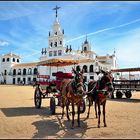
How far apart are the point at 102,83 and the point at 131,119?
269cm

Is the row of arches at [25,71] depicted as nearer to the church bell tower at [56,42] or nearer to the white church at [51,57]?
the white church at [51,57]

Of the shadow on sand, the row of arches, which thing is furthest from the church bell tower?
the shadow on sand

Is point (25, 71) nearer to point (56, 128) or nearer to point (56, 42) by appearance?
point (56, 42)

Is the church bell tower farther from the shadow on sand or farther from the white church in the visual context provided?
the shadow on sand

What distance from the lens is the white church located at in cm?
6750

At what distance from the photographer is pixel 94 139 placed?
7.13m

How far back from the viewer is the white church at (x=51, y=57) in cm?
6750

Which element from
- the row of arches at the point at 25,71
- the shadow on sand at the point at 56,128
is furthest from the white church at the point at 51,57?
the shadow on sand at the point at 56,128

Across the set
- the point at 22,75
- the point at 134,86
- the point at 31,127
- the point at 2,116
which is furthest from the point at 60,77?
the point at 22,75

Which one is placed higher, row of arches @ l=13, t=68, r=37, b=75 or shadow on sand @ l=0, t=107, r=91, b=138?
row of arches @ l=13, t=68, r=37, b=75

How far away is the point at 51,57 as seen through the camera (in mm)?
73438

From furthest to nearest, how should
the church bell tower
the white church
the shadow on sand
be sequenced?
the church bell tower → the white church → the shadow on sand

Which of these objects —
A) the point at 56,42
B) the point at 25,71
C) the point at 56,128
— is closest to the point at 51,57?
the point at 56,42

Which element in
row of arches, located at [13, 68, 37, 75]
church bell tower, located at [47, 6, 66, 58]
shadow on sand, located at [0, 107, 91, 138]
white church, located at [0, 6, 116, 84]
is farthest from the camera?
row of arches, located at [13, 68, 37, 75]
